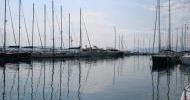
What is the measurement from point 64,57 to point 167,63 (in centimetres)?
3040

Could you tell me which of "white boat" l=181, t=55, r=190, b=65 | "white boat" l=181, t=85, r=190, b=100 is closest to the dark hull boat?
"white boat" l=181, t=55, r=190, b=65

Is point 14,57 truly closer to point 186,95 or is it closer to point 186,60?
point 186,60

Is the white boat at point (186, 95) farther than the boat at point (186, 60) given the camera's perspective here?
No

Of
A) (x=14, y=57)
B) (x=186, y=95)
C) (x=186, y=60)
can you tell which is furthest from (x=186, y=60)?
(x=186, y=95)

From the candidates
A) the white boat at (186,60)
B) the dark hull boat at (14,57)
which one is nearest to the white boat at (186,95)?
the white boat at (186,60)

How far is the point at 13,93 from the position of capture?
23.8 m

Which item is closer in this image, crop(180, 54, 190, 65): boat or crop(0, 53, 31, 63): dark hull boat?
crop(180, 54, 190, 65): boat

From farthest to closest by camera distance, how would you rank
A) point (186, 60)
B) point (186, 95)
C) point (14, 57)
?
point (14, 57) < point (186, 60) < point (186, 95)

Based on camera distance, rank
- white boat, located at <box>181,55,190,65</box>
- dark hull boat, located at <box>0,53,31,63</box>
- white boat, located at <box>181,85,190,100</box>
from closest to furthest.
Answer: white boat, located at <box>181,85,190,100</box>, white boat, located at <box>181,55,190,65</box>, dark hull boat, located at <box>0,53,31,63</box>

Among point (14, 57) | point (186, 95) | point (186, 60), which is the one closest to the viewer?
point (186, 95)

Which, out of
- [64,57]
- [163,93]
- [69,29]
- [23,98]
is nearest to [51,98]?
[23,98]

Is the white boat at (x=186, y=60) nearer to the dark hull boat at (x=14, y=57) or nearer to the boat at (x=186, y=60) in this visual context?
the boat at (x=186, y=60)

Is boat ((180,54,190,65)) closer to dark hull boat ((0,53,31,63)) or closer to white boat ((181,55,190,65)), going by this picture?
white boat ((181,55,190,65))

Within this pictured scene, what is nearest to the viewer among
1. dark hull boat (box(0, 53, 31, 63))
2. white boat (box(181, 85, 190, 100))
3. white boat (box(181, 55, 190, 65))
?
white boat (box(181, 85, 190, 100))
